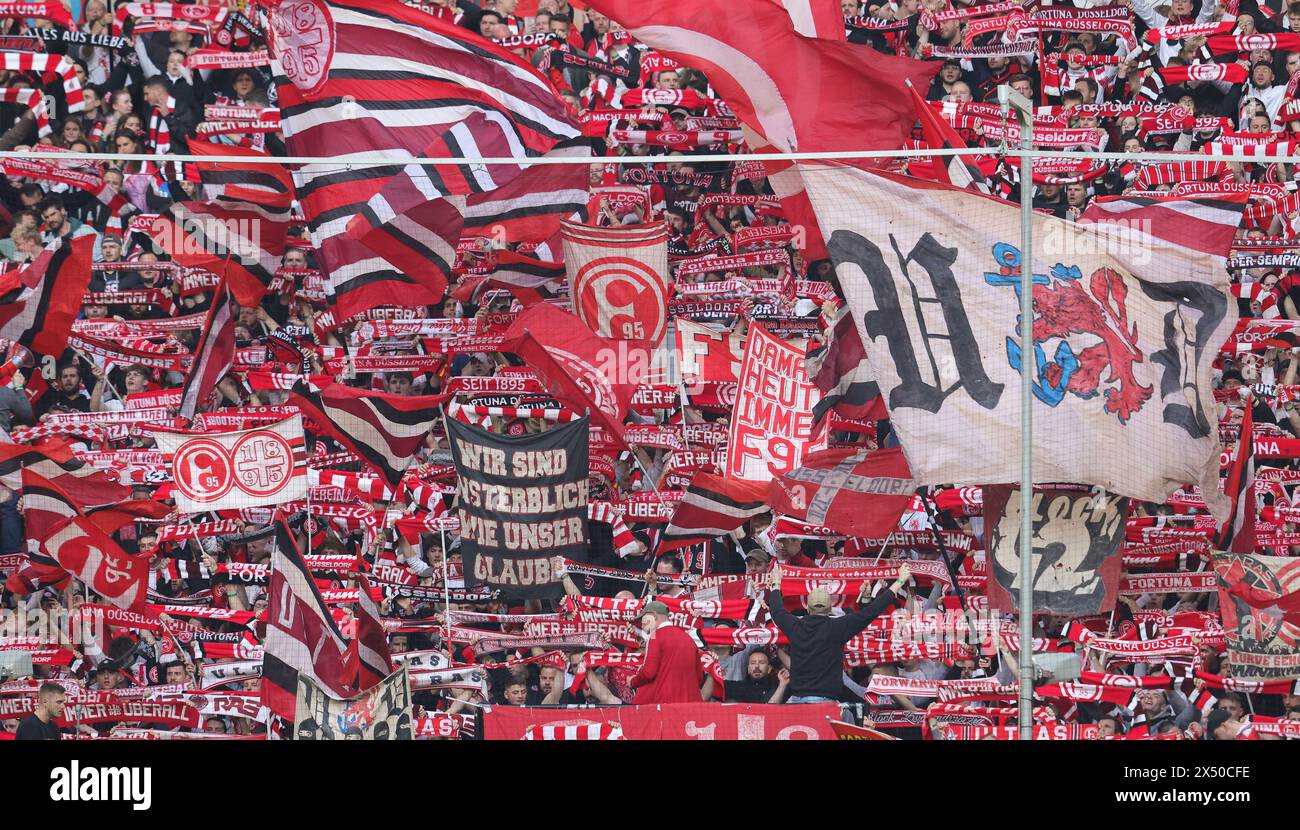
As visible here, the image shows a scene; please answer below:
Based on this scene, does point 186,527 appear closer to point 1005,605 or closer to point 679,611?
point 679,611

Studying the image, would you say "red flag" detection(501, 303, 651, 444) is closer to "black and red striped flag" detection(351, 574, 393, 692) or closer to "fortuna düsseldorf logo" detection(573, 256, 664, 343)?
"fortuna düsseldorf logo" detection(573, 256, 664, 343)

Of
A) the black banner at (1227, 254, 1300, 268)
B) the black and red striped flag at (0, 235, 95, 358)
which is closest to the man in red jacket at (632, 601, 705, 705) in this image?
the black and red striped flag at (0, 235, 95, 358)

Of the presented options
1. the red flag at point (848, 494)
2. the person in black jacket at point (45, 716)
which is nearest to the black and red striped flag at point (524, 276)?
the red flag at point (848, 494)

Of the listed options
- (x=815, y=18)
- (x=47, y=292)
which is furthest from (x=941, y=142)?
(x=47, y=292)

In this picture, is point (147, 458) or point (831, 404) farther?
point (147, 458)

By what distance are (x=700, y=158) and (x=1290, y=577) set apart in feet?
16.0

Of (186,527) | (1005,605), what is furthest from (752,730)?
(186,527)

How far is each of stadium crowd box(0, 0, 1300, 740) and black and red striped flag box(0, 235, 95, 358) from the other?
1.44 m

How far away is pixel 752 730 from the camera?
10391mm

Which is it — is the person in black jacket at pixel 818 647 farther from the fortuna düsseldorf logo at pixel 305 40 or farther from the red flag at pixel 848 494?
the fortuna düsseldorf logo at pixel 305 40

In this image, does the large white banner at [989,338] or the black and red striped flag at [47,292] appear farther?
the black and red striped flag at [47,292]

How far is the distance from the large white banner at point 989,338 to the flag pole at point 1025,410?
0.90 meters

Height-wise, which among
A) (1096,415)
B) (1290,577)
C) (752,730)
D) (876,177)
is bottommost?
(752,730)

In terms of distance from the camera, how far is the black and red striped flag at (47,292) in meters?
13.3
